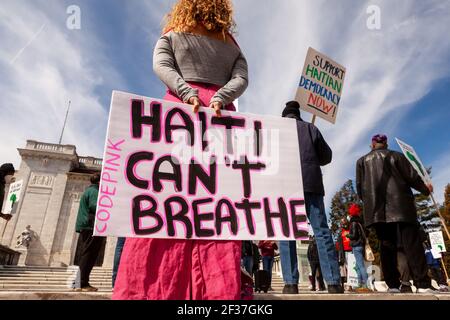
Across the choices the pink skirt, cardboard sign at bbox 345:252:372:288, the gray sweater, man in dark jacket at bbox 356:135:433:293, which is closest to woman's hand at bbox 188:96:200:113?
the gray sweater

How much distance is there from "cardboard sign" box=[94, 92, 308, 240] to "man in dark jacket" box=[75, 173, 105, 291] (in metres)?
3.19

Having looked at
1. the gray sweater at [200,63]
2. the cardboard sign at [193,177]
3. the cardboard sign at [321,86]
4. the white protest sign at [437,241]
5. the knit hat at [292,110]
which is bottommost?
the cardboard sign at [193,177]

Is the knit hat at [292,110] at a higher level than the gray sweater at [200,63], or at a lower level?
higher

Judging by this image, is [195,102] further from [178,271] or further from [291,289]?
[291,289]

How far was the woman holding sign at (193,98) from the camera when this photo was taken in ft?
5.35

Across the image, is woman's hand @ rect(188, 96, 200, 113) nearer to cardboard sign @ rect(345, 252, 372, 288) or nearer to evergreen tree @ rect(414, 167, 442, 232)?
cardboard sign @ rect(345, 252, 372, 288)

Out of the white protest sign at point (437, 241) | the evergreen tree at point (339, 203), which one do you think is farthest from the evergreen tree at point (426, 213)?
the white protest sign at point (437, 241)

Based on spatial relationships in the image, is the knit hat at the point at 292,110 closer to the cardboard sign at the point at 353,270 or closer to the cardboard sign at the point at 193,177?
the cardboard sign at the point at 193,177

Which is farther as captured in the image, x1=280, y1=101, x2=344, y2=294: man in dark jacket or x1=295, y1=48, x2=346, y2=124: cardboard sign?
x1=295, y1=48, x2=346, y2=124: cardboard sign

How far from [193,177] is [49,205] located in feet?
103

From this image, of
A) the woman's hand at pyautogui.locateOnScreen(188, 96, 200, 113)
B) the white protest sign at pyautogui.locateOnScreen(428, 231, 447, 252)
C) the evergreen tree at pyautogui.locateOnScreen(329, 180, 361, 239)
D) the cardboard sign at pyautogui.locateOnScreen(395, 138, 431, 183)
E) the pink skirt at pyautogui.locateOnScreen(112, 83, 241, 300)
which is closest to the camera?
the pink skirt at pyautogui.locateOnScreen(112, 83, 241, 300)

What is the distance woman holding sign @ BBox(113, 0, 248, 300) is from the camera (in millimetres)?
1630

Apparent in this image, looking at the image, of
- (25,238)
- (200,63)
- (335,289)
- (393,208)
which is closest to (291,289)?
(335,289)
